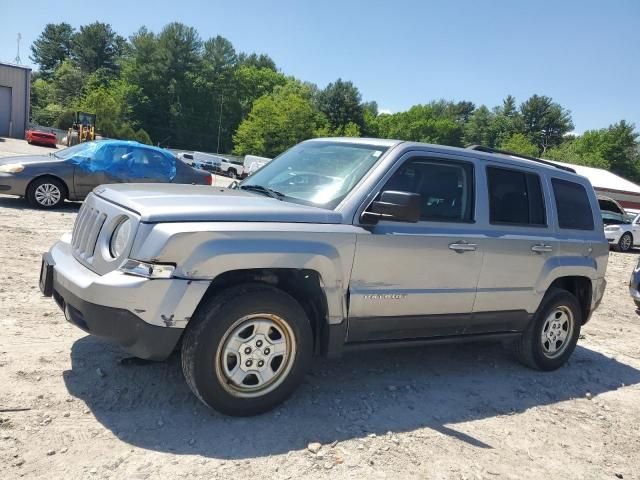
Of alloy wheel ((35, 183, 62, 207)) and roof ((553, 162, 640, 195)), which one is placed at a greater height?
roof ((553, 162, 640, 195))

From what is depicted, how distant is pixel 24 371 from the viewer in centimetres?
377

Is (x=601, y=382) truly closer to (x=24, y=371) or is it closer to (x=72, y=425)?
(x=72, y=425)

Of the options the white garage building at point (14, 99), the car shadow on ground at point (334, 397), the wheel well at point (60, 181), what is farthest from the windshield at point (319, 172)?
the white garage building at point (14, 99)

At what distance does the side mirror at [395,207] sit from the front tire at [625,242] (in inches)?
706

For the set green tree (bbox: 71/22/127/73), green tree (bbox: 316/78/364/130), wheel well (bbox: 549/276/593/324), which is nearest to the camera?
wheel well (bbox: 549/276/593/324)

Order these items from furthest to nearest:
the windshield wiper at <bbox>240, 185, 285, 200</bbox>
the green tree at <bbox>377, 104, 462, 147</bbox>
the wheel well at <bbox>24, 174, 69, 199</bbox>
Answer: the green tree at <bbox>377, 104, 462, 147</bbox>, the wheel well at <bbox>24, 174, 69, 199</bbox>, the windshield wiper at <bbox>240, 185, 285, 200</bbox>

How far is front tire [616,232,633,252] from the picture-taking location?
1875 cm

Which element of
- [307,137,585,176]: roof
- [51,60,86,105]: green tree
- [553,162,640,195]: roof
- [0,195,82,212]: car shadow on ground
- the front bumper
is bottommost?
[0,195,82,212]: car shadow on ground

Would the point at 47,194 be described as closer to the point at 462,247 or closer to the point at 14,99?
the point at 462,247

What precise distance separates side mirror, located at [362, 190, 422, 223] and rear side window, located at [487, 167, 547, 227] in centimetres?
122

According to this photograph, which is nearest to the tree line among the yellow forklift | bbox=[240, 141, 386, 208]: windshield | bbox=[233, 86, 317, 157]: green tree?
bbox=[233, 86, 317, 157]: green tree

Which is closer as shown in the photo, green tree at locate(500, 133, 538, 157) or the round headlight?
the round headlight

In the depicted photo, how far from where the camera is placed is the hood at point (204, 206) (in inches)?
127

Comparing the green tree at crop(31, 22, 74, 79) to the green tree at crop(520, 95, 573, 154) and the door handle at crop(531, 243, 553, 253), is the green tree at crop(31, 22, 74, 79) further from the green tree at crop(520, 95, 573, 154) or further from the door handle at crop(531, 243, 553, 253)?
the door handle at crop(531, 243, 553, 253)
